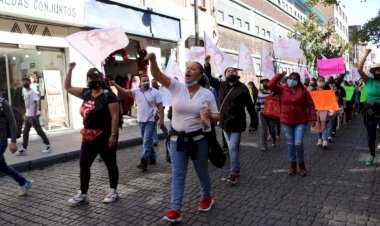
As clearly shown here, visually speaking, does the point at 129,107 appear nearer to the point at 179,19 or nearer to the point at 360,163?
the point at 179,19

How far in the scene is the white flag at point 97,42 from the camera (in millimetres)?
5859

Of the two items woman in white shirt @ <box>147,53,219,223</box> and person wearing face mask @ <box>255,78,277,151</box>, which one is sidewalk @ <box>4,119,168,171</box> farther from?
woman in white shirt @ <box>147,53,219,223</box>

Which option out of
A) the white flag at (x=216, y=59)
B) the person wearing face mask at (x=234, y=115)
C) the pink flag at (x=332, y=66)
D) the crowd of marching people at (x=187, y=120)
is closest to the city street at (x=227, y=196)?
the crowd of marching people at (x=187, y=120)

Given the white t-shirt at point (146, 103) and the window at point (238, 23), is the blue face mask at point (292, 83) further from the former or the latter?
the window at point (238, 23)

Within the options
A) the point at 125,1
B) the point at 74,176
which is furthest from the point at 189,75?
the point at 125,1

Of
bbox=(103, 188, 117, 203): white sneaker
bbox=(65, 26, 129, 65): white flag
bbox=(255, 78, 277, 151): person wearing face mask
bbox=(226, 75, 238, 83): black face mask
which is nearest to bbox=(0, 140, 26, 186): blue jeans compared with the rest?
bbox=(103, 188, 117, 203): white sneaker

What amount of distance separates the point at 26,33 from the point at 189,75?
944 centimetres

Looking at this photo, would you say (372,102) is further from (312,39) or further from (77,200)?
(312,39)

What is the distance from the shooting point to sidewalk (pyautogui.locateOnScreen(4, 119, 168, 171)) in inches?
323

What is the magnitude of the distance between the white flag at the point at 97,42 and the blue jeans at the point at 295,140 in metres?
2.99

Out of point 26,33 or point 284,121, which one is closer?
point 284,121

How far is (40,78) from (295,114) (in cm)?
927

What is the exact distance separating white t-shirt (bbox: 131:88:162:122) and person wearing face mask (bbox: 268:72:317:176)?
221cm

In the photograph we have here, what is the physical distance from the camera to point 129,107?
16.9 meters
